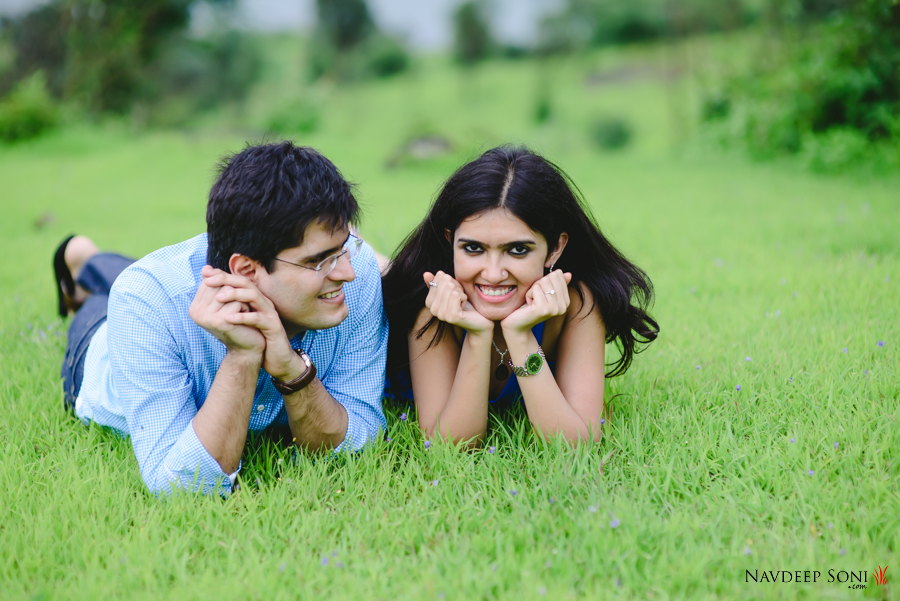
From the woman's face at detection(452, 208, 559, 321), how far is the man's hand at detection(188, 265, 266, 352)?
0.91 metres

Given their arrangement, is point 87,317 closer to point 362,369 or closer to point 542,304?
point 362,369

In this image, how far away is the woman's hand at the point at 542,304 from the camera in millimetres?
3070

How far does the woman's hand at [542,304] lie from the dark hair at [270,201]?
0.82m

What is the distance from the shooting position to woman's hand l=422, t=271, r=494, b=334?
10.1ft

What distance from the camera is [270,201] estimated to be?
9.06ft

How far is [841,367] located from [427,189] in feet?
25.1

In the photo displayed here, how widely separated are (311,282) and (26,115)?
1521 centimetres

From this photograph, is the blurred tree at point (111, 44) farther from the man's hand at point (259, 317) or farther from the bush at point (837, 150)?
the man's hand at point (259, 317)

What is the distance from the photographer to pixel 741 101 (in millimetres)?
13766

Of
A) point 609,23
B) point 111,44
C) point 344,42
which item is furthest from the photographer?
point 609,23

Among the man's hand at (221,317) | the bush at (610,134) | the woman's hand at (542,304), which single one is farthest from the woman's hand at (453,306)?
the bush at (610,134)

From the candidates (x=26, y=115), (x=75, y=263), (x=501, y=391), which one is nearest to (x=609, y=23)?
(x=26, y=115)

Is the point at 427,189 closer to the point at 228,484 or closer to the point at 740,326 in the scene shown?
the point at 740,326

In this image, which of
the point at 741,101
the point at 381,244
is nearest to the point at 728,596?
the point at 381,244
